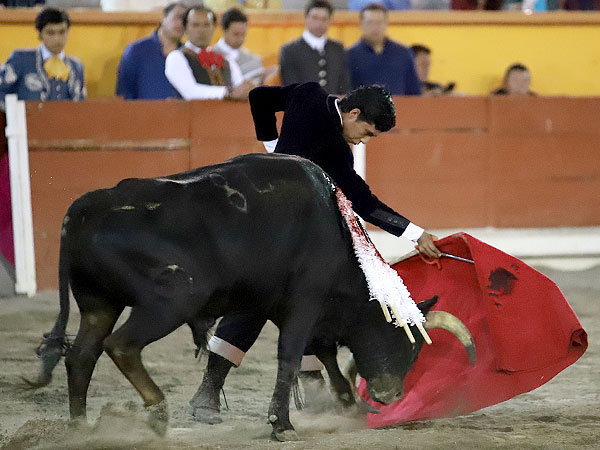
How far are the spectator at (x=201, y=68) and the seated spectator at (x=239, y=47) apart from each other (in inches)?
3.0

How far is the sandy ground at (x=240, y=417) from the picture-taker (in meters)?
3.40

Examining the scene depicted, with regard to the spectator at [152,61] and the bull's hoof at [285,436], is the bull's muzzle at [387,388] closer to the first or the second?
the bull's hoof at [285,436]

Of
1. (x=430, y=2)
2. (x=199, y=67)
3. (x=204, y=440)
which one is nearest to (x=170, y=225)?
(x=204, y=440)

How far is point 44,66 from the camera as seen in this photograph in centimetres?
655

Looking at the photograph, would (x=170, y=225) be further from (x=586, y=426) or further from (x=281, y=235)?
(x=586, y=426)

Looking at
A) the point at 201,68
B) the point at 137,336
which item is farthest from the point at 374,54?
the point at 137,336

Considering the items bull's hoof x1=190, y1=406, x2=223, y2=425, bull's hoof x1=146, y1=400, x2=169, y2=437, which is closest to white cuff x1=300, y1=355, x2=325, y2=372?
bull's hoof x1=190, y1=406, x2=223, y2=425

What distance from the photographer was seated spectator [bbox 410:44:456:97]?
7871mm

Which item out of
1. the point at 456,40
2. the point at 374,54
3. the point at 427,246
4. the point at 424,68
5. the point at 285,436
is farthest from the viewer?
the point at 456,40

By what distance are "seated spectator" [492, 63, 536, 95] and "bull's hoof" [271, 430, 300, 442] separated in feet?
17.0

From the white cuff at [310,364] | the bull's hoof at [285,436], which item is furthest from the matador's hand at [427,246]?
the bull's hoof at [285,436]

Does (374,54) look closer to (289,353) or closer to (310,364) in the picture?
(310,364)

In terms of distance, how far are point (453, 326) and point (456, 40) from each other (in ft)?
17.3

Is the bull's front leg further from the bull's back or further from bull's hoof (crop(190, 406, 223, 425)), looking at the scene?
bull's hoof (crop(190, 406, 223, 425))
